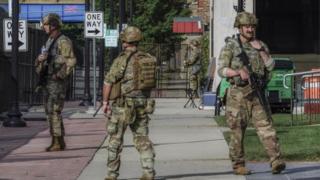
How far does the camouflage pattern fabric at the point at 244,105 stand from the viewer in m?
10.2

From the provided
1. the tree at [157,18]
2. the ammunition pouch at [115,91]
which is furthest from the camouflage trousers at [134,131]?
the tree at [157,18]

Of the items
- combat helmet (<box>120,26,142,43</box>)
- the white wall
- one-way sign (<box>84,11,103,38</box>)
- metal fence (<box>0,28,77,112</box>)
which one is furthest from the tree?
combat helmet (<box>120,26,142,43</box>)

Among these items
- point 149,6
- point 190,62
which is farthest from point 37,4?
point 190,62

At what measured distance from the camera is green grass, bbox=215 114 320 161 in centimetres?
1212

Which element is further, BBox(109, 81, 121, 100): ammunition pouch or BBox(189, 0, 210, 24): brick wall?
BBox(189, 0, 210, 24): brick wall

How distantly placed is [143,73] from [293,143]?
4858mm

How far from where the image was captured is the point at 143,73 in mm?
9648

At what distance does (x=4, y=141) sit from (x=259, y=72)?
6335 millimetres

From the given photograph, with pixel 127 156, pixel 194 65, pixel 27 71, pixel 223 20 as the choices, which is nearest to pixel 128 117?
pixel 127 156

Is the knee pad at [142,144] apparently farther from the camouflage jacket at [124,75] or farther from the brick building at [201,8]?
the brick building at [201,8]

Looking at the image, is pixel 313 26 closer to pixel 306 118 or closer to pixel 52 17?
pixel 306 118

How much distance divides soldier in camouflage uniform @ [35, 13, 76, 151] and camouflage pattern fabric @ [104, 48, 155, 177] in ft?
9.86

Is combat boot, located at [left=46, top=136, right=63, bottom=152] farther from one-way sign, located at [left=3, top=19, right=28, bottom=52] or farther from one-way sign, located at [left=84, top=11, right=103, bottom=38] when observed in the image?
one-way sign, located at [left=84, top=11, right=103, bottom=38]

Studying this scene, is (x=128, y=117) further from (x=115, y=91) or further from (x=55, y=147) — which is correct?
(x=55, y=147)
